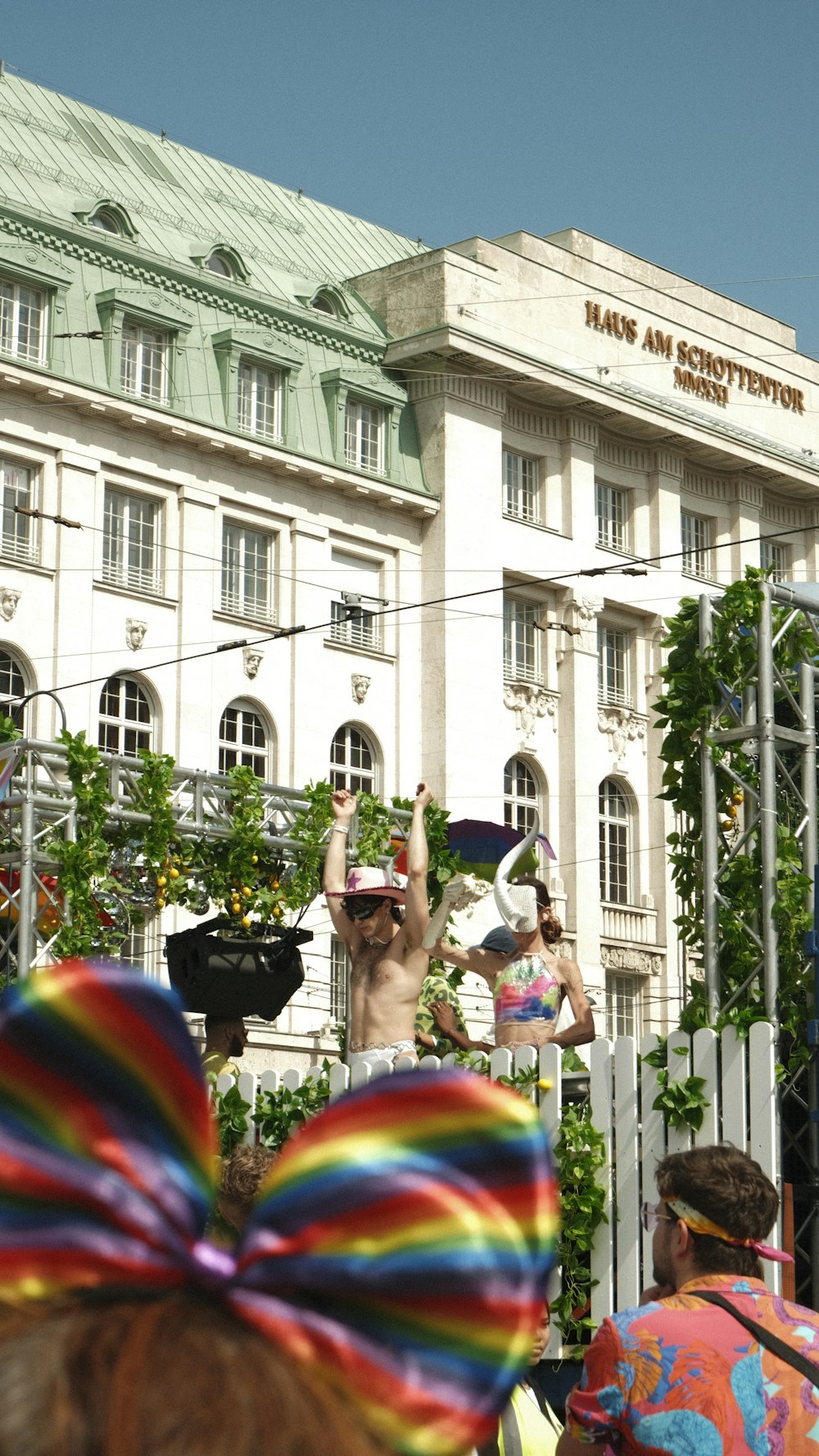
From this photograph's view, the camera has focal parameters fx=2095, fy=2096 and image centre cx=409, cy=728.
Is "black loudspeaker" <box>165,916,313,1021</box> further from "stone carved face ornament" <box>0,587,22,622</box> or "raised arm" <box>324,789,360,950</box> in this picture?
"stone carved face ornament" <box>0,587,22,622</box>

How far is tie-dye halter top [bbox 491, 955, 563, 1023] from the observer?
387 inches

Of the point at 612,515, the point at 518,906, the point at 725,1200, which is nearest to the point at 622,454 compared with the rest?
the point at 612,515

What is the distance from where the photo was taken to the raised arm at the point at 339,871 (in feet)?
35.0

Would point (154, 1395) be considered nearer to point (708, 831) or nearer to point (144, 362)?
point (708, 831)

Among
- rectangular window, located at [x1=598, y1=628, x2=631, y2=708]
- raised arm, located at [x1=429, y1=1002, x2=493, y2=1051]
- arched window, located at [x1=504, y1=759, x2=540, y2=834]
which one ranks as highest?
rectangular window, located at [x1=598, y1=628, x2=631, y2=708]

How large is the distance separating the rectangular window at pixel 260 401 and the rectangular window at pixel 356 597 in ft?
8.28

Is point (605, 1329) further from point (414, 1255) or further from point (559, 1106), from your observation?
point (559, 1106)

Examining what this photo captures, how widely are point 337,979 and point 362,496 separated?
28.5ft

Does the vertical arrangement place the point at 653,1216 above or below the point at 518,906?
below

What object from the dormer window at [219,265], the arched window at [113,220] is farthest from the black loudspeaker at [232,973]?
the dormer window at [219,265]

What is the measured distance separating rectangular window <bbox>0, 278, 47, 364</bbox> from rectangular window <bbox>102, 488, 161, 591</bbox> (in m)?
2.61

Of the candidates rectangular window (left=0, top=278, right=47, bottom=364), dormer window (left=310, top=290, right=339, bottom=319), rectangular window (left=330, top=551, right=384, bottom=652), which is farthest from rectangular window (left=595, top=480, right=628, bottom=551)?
rectangular window (left=0, top=278, right=47, bottom=364)

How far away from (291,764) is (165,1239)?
3460 cm

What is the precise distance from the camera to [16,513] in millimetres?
32906
